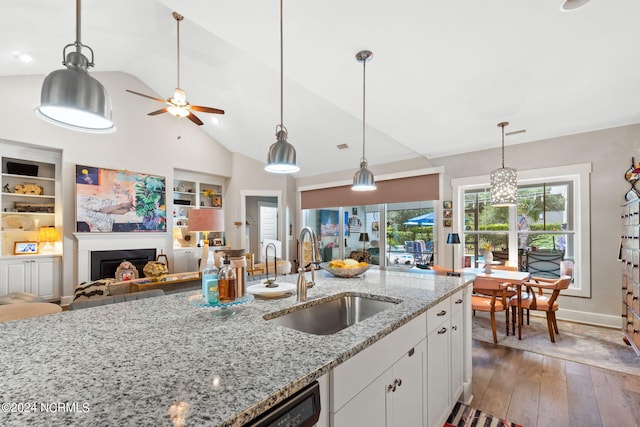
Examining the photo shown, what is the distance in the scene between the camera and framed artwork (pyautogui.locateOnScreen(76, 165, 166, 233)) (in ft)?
16.1

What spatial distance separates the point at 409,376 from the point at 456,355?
823mm

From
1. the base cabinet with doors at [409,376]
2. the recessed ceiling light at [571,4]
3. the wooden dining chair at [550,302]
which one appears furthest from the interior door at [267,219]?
the recessed ceiling light at [571,4]

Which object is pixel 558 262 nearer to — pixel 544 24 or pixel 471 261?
pixel 471 261

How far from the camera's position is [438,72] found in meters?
2.83

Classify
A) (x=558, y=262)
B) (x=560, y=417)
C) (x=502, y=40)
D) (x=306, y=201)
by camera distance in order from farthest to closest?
(x=306, y=201), (x=558, y=262), (x=502, y=40), (x=560, y=417)

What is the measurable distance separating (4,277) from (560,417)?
6497 millimetres

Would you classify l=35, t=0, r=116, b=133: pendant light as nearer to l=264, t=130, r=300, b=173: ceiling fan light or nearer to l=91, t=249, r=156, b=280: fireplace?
l=264, t=130, r=300, b=173: ceiling fan light

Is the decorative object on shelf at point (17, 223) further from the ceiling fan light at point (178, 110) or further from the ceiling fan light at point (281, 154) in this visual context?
the ceiling fan light at point (281, 154)

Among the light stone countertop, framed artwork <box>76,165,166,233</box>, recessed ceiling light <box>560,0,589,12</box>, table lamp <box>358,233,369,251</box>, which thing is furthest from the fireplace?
recessed ceiling light <box>560,0,589,12</box>

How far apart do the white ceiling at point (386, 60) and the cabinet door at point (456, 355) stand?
2115 millimetres

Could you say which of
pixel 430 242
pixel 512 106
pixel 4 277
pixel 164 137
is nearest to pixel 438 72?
pixel 512 106

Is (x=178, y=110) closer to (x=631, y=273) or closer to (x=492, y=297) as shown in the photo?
(x=492, y=297)

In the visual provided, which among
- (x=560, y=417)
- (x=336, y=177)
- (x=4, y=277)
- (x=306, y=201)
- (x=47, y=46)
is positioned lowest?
(x=560, y=417)

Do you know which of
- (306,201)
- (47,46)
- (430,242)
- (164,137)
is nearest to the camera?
(47,46)
